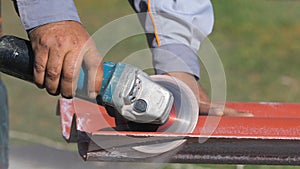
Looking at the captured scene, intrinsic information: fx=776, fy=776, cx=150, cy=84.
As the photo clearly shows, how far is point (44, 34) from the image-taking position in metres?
2.33

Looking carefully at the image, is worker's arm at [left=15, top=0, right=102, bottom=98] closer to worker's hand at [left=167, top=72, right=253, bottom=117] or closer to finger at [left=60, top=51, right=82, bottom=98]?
finger at [left=60, top=51, right=82, bottom=98]

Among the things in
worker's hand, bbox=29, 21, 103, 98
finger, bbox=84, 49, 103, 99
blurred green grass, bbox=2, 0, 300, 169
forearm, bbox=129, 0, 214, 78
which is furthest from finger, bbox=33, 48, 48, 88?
blurred green grass, bbox=2, 0, 300, 169

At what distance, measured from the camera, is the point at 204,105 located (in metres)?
2.95

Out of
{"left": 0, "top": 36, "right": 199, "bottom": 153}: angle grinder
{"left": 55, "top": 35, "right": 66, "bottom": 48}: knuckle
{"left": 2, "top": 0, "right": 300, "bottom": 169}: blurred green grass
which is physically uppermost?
{"left": 55, "top": 35, "right": 66, "bottom": 48}: knuckle

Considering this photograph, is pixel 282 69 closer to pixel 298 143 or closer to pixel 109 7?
pixel 109 7

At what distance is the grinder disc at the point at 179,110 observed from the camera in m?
2.55

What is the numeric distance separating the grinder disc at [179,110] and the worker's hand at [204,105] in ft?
0.67

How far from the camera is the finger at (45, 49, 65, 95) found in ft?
7.35

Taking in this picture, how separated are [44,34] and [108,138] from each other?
367 millimetres

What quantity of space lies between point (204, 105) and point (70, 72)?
2.78 ft

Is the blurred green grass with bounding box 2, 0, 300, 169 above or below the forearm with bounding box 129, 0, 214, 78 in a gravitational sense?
below

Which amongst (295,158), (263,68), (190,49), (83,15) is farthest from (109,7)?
(295,158)

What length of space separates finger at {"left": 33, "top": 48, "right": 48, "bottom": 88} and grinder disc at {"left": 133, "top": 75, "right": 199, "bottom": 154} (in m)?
0.40

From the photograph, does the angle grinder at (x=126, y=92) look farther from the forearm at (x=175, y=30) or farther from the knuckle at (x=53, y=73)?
the forearm at (x=175, y=30)
